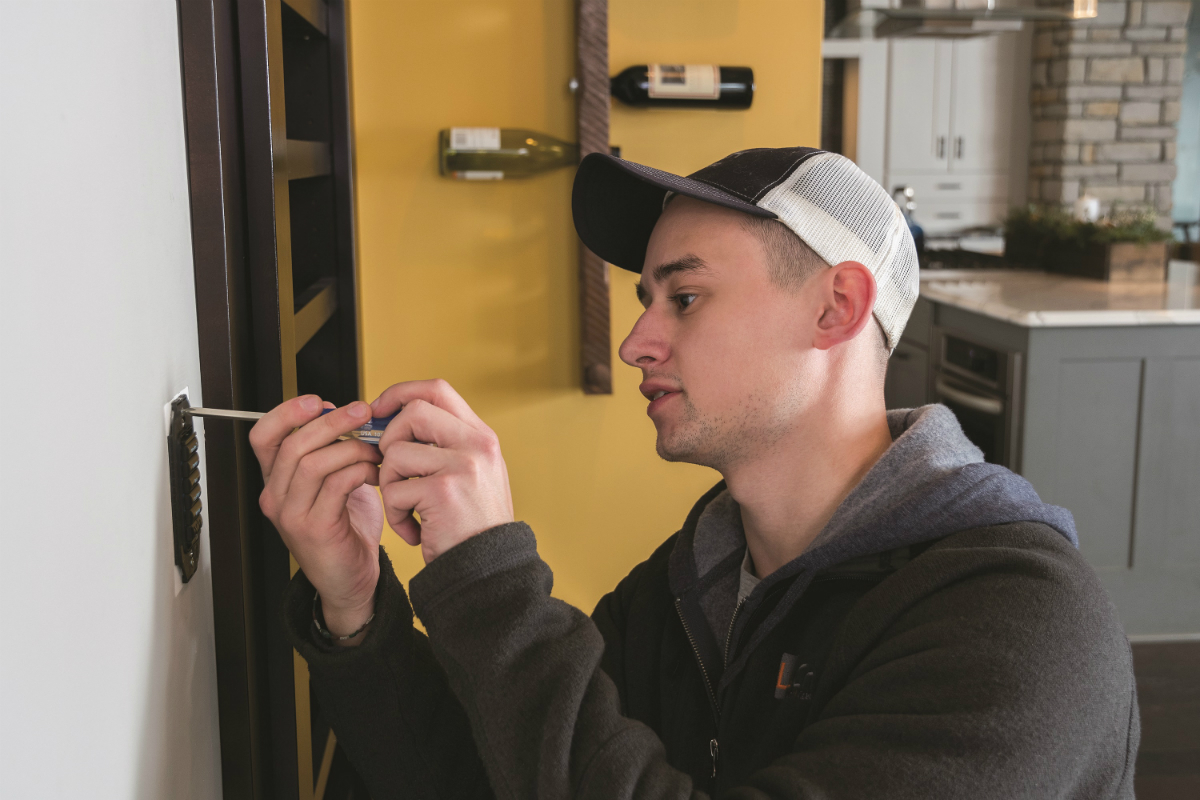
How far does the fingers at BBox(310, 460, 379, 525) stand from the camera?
79 centimetres

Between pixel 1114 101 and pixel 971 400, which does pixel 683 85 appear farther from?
pixel 1114 101

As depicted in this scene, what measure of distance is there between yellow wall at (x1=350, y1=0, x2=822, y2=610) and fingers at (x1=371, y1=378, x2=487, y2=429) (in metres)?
1.36

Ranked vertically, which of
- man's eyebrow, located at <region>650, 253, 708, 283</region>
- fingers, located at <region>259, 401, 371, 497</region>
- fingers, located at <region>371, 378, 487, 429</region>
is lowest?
fingers, located at <region>259, 401, 371, 497</region>

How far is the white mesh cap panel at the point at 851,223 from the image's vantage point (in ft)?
3.37

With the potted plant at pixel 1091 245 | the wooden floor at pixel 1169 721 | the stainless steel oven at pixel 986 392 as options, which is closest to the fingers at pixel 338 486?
the wooden floor at pixel 1169 721

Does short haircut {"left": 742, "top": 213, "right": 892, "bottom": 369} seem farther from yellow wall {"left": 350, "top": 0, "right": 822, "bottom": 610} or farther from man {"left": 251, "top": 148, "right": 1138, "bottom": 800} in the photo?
yellow wall {"left": 350, "top": 0, "right": 822, "bottom": 610}

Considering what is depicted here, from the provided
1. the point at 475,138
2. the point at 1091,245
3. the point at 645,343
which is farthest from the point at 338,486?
the point at 1091,245

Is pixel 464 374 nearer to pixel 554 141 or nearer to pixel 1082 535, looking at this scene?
pixel 554 141

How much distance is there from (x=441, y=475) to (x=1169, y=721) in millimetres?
2538

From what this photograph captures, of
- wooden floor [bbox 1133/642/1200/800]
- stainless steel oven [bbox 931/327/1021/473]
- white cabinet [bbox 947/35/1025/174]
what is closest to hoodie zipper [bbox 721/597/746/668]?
wooden floor [bbox 1133/642/1200/800]

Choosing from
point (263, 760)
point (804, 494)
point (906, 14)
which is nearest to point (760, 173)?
point (804, 494)

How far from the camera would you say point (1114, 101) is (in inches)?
245

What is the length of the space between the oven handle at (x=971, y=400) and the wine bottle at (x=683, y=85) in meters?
1.47

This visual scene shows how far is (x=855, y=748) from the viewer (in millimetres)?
736
